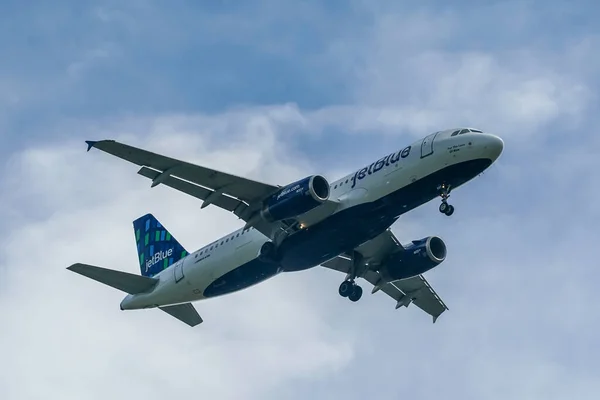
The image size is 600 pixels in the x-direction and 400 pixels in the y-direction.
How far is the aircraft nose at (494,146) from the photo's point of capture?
4159 centimetres

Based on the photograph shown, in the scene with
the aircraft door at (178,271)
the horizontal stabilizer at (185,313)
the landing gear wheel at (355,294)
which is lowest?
the horizontal stabilizer at (185,313)

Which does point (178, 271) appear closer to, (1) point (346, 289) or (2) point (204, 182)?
(2) point (204, 182)

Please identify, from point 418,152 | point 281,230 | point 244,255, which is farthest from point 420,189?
point 244,255

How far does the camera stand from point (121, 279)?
49.9 meters

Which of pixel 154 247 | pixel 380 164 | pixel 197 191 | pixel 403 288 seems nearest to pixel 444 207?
pixel 380 164

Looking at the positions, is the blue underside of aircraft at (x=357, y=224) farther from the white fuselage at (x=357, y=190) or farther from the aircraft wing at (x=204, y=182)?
the aircraft wing at (x=204, y=182)

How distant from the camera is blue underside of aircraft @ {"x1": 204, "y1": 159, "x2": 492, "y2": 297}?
138 feet

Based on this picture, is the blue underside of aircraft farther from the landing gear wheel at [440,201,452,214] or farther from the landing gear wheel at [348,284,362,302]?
the landing gear wheel at [348,284,362,302]

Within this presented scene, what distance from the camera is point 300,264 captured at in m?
45.6

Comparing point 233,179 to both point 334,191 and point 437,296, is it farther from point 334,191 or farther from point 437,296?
point 437,296

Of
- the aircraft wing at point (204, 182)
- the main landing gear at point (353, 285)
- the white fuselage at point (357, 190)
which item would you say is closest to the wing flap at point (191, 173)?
the aircraft wing at point (204, 182)

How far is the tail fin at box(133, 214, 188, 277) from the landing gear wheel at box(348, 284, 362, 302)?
373 inches

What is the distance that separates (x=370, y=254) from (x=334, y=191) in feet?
21.6

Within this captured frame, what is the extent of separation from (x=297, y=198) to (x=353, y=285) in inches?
360
